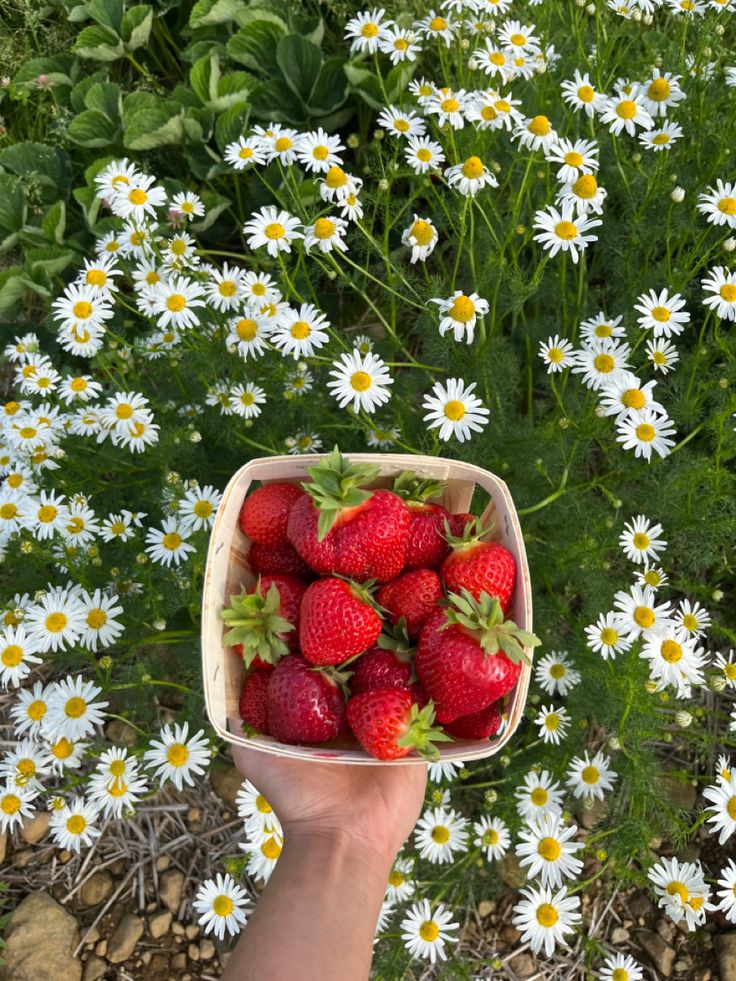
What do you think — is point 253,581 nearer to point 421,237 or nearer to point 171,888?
point 421,237

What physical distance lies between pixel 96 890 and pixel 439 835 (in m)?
1.11

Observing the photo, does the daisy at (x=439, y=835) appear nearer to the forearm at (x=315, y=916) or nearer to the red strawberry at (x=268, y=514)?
the forearm at (x=315, y=916)

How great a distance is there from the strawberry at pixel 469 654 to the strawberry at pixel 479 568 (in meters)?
0.03

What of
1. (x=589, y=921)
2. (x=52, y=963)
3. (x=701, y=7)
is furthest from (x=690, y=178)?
(x=52, y=963)

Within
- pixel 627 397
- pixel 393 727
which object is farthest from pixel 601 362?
pixel 393 727

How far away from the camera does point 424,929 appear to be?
2039mm

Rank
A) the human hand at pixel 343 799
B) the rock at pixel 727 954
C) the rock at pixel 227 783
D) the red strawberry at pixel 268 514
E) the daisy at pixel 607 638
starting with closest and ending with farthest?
1. the red strawberry at pixel 268 514
2. the human hand at pixel 343 799
3. the daisy at pixel 607 638
4. the rock at pixel 727 954
5. the rock at pixel 227 783

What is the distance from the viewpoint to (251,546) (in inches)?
64.3

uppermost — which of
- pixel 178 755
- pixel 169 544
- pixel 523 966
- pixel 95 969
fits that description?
pixel 169 544

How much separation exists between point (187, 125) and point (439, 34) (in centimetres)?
98

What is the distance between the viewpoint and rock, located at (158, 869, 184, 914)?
7.79 feet

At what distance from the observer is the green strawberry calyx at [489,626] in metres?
1.33

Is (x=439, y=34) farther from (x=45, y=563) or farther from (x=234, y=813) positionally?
(x=234, y=813)

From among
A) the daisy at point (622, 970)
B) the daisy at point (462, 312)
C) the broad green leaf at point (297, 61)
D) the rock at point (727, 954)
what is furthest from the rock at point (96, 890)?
the broad green leaf at point (297, 61)
